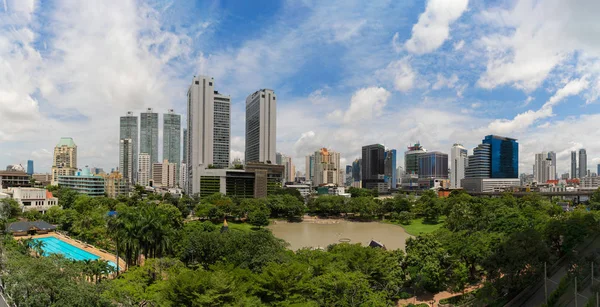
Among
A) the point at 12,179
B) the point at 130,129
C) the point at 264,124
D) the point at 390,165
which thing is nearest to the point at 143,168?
the point at 130,129

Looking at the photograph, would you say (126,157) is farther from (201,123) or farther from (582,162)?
(582,162)

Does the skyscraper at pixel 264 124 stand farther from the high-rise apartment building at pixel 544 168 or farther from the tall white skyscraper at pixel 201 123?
the high-rise apartment building at pixel 544 168

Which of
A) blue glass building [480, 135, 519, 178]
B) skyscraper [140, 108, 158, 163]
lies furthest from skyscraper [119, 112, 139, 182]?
blue glass building [480, 135, 519, 178]

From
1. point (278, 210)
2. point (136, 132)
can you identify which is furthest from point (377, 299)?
point (136, 132)

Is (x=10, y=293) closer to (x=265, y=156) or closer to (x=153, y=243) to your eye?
(x=153, y=243)

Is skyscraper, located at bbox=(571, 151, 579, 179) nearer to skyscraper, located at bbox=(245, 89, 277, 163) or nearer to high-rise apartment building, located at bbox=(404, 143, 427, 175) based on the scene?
high-rise apartment building, located at bbox=(404, 143, 427, 175)

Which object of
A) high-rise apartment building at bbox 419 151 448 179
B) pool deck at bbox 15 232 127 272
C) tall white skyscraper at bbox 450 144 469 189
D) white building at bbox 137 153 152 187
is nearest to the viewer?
pool deck at bbox 15 232 127 272
